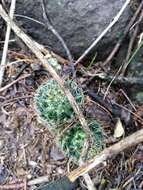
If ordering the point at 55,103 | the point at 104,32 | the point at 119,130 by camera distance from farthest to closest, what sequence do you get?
the point at 104,32, the point at 119,130, the point at 55,103

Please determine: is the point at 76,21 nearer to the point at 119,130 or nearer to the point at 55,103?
the point at 55,103

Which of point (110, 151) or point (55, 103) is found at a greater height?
point (55, 103)

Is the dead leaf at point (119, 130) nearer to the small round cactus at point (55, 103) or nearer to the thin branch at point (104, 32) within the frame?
the small round cactus at point (55, 103)

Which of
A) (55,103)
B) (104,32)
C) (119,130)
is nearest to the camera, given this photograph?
(55,103)

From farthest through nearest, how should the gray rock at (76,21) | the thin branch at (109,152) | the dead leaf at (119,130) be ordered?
the gray rock at (76,21) → the dead leaf at (119,130) → the thin branch at (109,152)

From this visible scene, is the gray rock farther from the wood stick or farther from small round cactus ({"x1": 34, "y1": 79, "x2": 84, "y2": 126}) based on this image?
the wood stick

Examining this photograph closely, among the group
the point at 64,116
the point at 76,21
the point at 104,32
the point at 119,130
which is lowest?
the point at 119,130

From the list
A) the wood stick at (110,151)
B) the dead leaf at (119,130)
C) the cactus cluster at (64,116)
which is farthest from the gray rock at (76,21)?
the wood stick at (110,151)

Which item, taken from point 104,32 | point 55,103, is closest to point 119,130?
point 55,103

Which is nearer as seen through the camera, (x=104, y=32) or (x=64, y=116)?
(x=64, y=116)
